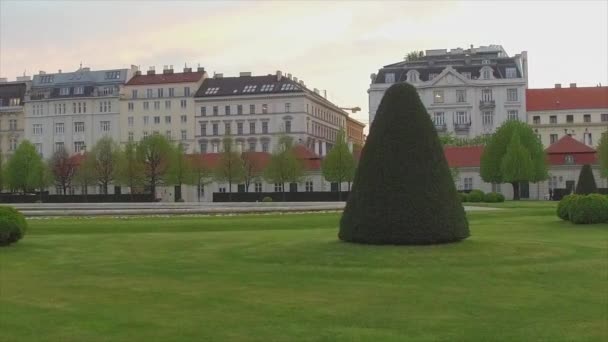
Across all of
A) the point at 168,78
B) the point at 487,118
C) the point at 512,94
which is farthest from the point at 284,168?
the point at 168,78

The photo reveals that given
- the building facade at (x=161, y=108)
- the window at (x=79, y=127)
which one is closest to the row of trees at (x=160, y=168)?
the building facade at (x=161, y=108)

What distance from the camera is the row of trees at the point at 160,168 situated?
83250mm

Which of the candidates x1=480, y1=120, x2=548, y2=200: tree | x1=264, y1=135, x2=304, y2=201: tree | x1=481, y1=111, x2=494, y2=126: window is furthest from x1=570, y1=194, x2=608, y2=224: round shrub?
x1=481, y1=111, x2=494, y2=126: window

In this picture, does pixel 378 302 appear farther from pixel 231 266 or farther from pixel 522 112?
pixel 522 112

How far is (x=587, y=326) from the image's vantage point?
12008 mm

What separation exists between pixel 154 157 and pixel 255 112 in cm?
3522

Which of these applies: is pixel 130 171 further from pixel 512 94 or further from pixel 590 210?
pixel 590 210

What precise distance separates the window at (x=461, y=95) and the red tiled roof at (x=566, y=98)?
38.8 ft

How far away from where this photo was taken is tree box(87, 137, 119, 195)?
9006cm

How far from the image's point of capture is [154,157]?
8638 cm

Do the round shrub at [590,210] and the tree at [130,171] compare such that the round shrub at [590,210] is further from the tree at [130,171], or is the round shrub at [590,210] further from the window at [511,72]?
the window at [511,72]

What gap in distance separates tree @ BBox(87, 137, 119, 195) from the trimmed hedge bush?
215ft

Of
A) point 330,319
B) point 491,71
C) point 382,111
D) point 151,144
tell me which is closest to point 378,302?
point 330,319

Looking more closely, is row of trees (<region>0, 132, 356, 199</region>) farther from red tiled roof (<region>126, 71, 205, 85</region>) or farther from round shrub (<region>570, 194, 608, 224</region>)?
round shrub (<region>570, 194, 608, 224</region>)
